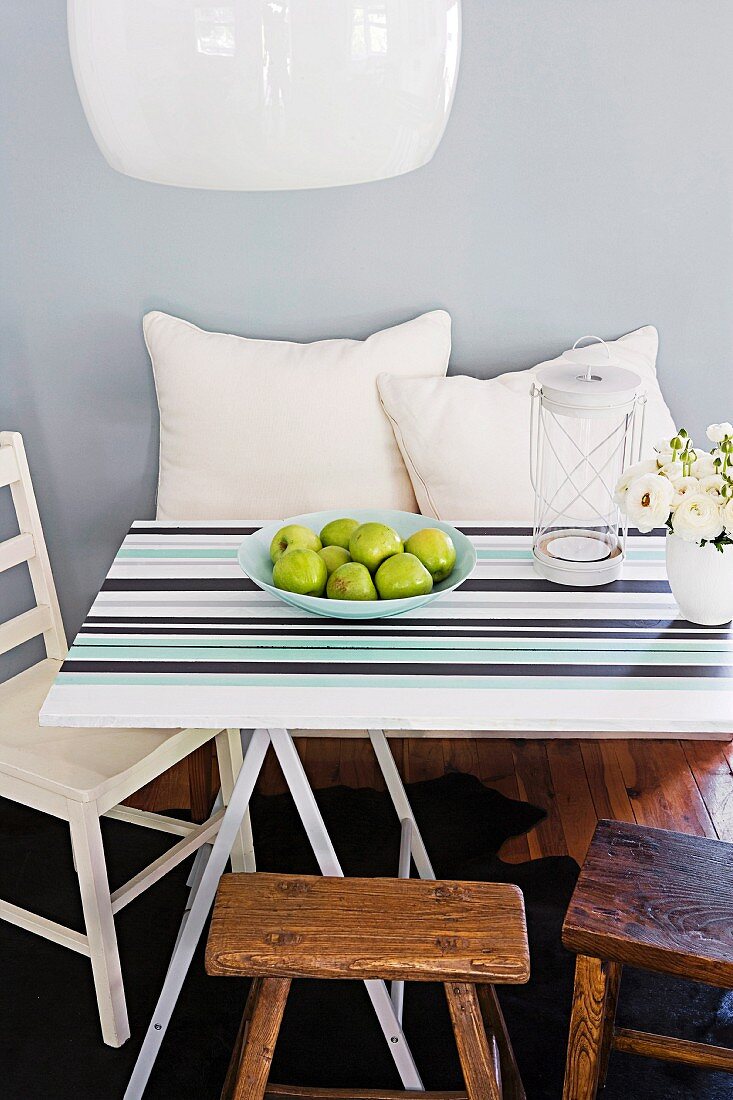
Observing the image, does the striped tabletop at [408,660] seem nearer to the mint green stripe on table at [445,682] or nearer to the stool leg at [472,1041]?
the mint green stripe on table at [445,682]

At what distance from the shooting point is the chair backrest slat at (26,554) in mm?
2039

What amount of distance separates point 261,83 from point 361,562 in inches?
31.6

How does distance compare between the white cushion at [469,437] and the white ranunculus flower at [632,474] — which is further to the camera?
the white cushion at [469,437]

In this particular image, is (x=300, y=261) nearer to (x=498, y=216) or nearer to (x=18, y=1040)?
(x=498, y=216)

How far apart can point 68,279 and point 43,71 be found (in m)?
0.44

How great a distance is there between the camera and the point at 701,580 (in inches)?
61.9

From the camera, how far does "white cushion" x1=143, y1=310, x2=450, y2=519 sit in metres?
2.26

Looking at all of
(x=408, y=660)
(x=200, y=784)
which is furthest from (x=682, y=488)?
(x=200, y=784)

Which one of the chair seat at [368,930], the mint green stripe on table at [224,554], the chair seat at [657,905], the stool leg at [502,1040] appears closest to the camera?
the chair seat at [368,930]

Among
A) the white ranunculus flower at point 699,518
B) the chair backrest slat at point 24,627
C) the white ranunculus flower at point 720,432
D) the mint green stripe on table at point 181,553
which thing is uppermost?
the white ranunculus flower at point 720,432

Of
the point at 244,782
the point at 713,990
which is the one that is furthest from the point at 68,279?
the point at 713,990

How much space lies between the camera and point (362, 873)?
2.16 metres

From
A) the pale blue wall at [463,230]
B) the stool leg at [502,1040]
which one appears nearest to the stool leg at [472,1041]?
the stool leg at [502,1040]

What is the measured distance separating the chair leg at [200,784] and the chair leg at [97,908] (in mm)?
567
